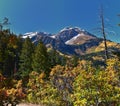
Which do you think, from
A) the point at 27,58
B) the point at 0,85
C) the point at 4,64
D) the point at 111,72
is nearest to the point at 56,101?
the point at 111,72

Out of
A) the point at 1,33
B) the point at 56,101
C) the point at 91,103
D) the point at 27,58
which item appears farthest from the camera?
the point at 27,58

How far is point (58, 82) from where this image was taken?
1693 inches

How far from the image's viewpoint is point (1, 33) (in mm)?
29078

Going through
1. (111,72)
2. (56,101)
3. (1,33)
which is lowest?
(56,101)

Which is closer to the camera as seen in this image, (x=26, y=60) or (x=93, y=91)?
(x=93, y=91)

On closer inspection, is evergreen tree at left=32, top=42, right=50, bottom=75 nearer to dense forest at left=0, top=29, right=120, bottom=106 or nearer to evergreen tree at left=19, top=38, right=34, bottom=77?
dense forest at left=0, top=29, right=120, bottom=106

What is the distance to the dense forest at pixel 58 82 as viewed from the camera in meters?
24.7

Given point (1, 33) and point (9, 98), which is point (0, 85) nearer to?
point (9, 98)

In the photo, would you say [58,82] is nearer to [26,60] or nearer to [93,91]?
[93,91]

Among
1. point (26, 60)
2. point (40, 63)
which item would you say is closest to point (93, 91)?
point (40, 63)

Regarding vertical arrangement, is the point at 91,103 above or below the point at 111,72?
below

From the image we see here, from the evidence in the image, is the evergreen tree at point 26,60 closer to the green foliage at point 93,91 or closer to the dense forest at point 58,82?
the dense forest at point 58,82

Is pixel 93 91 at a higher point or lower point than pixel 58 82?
lower

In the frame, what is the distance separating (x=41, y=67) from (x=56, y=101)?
26840 millimetres
